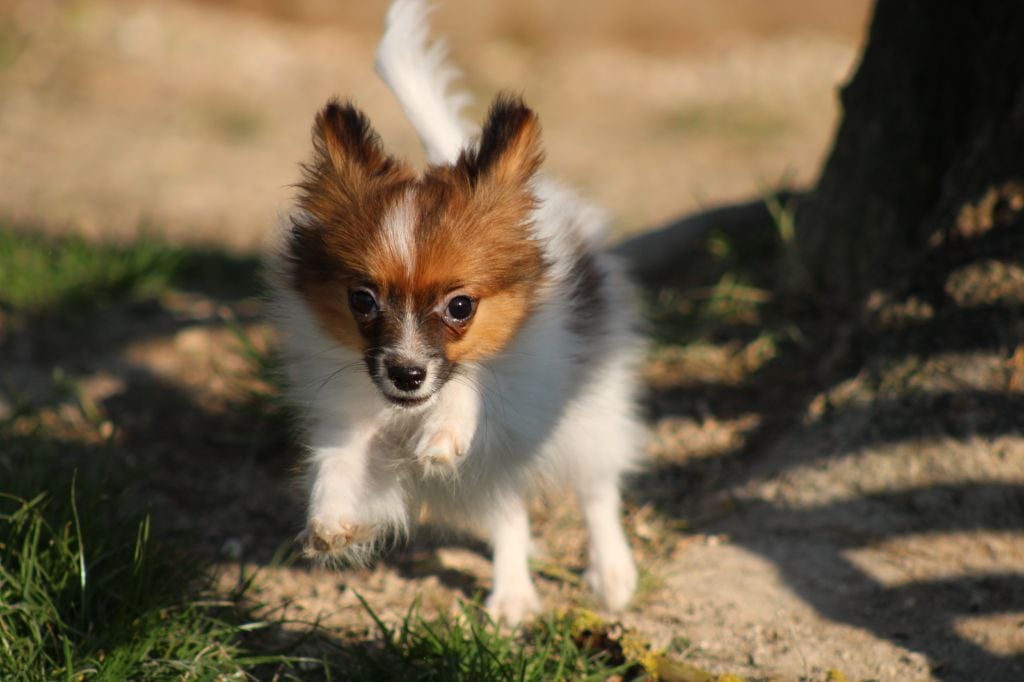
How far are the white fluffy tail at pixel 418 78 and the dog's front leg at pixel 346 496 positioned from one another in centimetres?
98

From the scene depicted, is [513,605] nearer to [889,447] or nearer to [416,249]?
[416,249]

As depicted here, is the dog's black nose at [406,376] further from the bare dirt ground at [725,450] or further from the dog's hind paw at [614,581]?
the dog's hind paw at [614,581]

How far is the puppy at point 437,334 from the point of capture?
9.04 feet

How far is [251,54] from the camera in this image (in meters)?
9.88

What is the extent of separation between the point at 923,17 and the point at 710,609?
8.54ft

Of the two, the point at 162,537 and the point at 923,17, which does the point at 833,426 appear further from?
the point at 162,537

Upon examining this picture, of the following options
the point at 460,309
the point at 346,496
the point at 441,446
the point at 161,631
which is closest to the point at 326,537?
the point at 346,496

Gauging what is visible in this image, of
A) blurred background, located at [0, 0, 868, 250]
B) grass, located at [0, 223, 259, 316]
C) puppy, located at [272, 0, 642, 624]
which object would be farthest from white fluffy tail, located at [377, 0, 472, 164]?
blurred background, located at [0, 0, 868, 250]

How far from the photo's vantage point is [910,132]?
4438mm

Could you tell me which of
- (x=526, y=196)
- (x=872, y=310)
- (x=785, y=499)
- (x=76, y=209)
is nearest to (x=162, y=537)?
(x=526, y=196)

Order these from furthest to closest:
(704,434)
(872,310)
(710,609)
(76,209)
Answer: (76,209) → (704,434) → (872,310) → (710,609)

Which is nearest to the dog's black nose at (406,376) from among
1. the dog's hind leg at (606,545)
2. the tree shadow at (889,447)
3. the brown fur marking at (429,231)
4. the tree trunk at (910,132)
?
the brown fur marking at (429,231)

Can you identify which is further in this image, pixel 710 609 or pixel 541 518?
pixel 541 518

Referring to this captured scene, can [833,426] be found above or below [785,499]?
above
